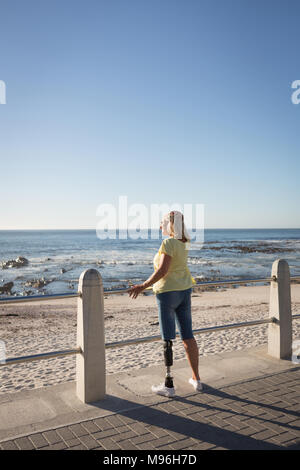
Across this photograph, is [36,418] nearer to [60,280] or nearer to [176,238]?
[176,238]

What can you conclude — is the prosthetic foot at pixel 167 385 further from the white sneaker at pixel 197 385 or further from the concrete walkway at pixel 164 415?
the white sneaker at pixel 197 385

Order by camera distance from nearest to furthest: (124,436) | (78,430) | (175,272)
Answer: (124,436), (78,430), (175,272)

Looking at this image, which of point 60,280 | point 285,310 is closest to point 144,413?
point 285,310

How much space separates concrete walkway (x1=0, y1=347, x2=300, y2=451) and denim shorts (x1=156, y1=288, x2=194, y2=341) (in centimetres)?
63

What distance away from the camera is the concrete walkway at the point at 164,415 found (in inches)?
117

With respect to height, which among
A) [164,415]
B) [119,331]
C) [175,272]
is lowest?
[119,331]

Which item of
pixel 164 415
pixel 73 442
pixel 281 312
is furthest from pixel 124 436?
pixel 281 312

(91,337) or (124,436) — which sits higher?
(91,337)

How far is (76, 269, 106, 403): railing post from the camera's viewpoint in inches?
145

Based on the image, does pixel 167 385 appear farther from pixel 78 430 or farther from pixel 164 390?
pixel 78 430

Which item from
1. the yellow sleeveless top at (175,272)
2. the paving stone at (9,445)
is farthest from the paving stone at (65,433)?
the yellow sleeveless top at (175,272)

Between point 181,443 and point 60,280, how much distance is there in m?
26.9

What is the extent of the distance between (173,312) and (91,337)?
2.77ft

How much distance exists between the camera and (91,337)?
3.73m
